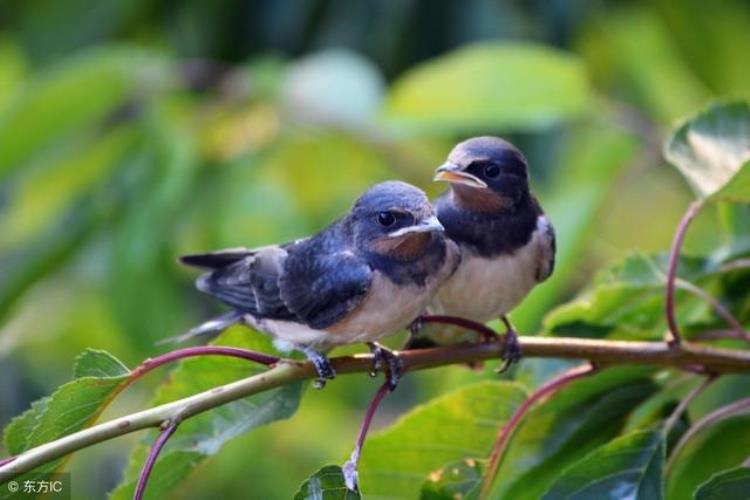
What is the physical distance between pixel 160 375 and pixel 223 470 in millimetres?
582

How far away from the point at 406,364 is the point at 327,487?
26 centimetres

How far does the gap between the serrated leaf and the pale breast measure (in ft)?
2.66

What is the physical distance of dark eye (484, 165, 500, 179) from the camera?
2518 mm

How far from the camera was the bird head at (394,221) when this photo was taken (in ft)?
7.41

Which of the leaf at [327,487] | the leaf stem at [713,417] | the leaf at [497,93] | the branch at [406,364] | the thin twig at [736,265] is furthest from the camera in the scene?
the leaf at [497,93]

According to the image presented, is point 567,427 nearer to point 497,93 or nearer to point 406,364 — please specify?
point 406,364

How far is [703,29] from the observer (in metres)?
4.92

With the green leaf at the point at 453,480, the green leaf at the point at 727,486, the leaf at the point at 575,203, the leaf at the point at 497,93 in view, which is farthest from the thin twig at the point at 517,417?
the leaf at the point at 497,93

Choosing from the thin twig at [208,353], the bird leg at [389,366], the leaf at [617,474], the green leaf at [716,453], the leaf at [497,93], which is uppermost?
the leaf at [497,93]

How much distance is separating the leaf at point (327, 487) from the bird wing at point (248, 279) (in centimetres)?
51

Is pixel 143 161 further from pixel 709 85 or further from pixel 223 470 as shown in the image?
pixel 709 85

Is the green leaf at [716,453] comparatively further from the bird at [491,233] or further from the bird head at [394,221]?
the bird head at [394,221]

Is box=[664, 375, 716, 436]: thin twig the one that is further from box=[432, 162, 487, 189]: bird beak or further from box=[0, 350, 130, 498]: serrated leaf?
box=[0, 350, 130, 498]: serrated leaf

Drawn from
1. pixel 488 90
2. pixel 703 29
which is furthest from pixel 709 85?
pixel 488 90
